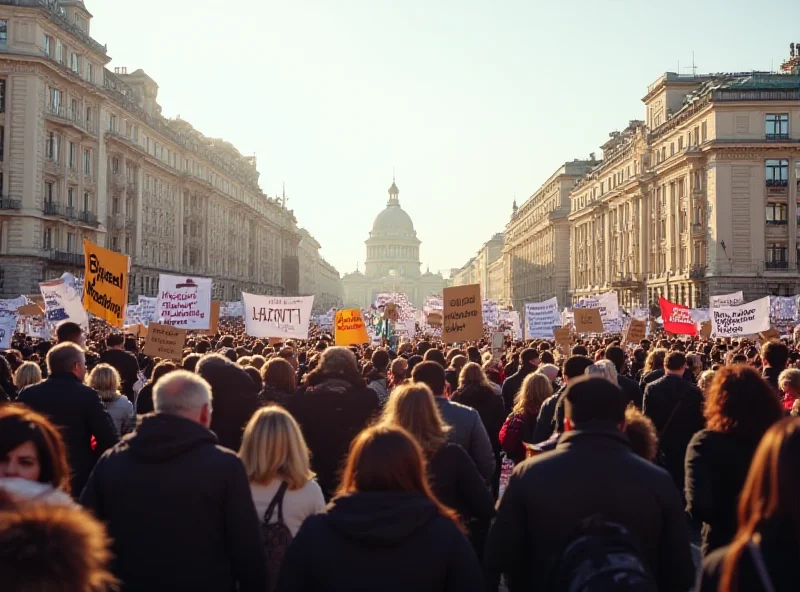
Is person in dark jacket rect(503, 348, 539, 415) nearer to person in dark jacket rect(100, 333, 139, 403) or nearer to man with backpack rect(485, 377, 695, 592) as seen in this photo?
person in dark jacket rect(100, 333, 139, 403)

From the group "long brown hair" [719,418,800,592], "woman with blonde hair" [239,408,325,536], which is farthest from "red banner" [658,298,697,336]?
Result: "long brown hair" [719,418,800,592]

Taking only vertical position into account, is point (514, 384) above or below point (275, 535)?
above

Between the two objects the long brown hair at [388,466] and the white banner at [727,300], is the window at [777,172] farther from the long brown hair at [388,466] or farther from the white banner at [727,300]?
the long brown hair at [388,466]

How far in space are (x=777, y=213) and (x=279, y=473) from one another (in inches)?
2279

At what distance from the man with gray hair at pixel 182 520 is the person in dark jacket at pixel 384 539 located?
0.71 metres

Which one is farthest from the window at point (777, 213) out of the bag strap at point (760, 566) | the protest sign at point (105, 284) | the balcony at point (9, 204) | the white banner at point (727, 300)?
the bag strap at point (760, 566)

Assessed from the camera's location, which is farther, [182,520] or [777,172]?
[777,172]

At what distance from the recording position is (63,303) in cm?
2219

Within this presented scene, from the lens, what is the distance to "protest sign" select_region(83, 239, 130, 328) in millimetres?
17406

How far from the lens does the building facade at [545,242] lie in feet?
352

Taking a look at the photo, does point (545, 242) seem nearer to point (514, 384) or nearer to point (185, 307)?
point (185, 307)

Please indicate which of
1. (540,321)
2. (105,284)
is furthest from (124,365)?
(540,321)

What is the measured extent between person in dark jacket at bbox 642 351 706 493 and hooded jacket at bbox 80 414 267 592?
17.8 ft

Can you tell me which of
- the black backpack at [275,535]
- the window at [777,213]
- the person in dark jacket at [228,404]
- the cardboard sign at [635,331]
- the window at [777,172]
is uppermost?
the window at [777,172]
